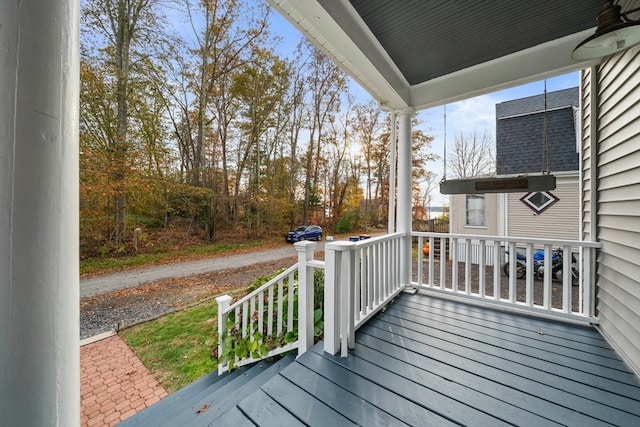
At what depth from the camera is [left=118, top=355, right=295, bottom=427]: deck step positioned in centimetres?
153

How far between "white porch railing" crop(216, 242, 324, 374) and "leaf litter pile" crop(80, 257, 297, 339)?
7.55 ft

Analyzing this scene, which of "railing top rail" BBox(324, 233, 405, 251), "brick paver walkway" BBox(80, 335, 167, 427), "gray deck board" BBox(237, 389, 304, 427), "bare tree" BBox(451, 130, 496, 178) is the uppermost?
"bare tree" BBox(451, 130, 496, 178)

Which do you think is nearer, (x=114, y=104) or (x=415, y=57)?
(x=415, y=57)

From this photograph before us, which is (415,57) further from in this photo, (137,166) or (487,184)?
(137,166)

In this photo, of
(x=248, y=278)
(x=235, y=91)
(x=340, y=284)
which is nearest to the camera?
(x=340, y=284)

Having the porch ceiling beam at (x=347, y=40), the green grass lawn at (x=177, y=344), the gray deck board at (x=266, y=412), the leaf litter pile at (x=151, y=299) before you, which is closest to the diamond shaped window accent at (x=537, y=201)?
the porch ceiling beam at (x=347, y=40)

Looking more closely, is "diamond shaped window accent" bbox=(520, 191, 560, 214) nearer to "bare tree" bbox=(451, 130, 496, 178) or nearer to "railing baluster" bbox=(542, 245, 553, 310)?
"railing baluster" bbox=(542, 245, 553, 310)

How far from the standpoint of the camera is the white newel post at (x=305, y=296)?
2020mm

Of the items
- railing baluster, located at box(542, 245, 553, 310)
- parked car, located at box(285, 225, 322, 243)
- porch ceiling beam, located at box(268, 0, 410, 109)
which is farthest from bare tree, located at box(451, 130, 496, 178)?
porch ceiling beam, located at box(268, 0, 410, 109)

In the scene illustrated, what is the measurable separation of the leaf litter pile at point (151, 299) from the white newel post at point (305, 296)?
3.21m

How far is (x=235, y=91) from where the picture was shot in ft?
27.4

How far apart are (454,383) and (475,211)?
6.56 m

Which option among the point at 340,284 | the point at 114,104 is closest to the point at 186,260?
the point at 114,104

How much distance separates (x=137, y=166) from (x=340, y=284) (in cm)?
676
